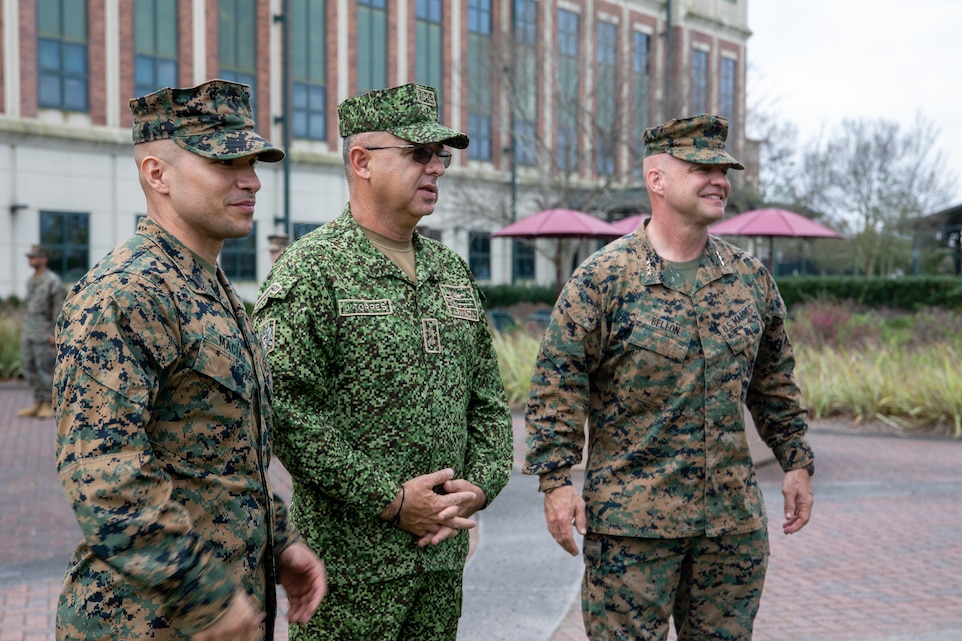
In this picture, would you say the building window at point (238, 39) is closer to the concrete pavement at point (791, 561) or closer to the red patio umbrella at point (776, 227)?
the red patio umbrella at point (776, 227)

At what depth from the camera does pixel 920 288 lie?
22.1 meters

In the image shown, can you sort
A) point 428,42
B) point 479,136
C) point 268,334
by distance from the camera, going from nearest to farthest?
point 268,334
point 428,42
point 479,136

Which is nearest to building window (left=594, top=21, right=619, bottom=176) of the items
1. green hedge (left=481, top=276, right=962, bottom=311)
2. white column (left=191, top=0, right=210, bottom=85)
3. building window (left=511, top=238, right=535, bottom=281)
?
green hedge (left=481, top=276, right=962, bottom=311)

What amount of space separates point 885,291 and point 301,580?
22618mm

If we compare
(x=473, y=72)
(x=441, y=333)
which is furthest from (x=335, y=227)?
(x=473, y=72)

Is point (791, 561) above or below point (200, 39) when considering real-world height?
below

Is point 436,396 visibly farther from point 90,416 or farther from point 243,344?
point 90,416

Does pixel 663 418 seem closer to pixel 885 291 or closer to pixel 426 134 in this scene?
pixel 426 134

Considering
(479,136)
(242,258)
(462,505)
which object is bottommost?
(462,505)

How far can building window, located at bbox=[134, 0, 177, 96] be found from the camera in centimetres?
2512

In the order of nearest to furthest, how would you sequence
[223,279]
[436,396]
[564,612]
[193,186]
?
[193,186] → [223,279] → [436,396] → [564,612]

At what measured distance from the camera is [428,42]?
3123 centimetres

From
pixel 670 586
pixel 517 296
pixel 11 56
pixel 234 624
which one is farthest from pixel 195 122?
pixel 517 296

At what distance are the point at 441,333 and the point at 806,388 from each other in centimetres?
1001
